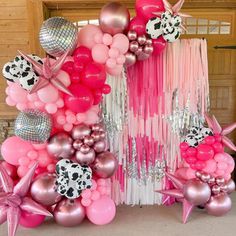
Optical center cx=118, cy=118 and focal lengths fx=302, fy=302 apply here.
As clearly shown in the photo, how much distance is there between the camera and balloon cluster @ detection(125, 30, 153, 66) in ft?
6.23

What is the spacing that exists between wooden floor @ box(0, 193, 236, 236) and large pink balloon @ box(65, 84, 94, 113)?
77 centimetres

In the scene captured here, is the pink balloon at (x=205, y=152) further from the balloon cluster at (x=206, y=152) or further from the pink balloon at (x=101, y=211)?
the pink balloon at (x=101, y=211)

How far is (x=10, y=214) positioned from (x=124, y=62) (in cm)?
114

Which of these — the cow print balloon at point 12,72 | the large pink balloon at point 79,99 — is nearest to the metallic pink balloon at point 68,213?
the large pink balloon at point 79,99

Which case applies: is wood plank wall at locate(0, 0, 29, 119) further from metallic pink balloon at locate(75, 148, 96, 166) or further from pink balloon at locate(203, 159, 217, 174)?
pink balloon at locate(203, 159, 217, 174)

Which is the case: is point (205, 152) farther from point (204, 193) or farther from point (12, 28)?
point (12, 28)

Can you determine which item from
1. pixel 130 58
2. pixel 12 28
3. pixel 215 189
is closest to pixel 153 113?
pixel 130 58

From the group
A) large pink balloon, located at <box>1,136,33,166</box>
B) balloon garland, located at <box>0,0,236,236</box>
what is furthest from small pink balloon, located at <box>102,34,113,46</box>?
large pink balloon, located at <box>1,136,33,166</box>

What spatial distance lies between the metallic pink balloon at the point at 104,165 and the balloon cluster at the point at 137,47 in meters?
0.61

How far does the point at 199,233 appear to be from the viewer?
1.89m

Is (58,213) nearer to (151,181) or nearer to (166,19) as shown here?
(151,181)

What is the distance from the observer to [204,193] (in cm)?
196

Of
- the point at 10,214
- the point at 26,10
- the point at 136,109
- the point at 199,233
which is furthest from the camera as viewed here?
the point at 26,10

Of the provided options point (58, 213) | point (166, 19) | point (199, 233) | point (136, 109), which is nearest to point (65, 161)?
point (58, 213)
